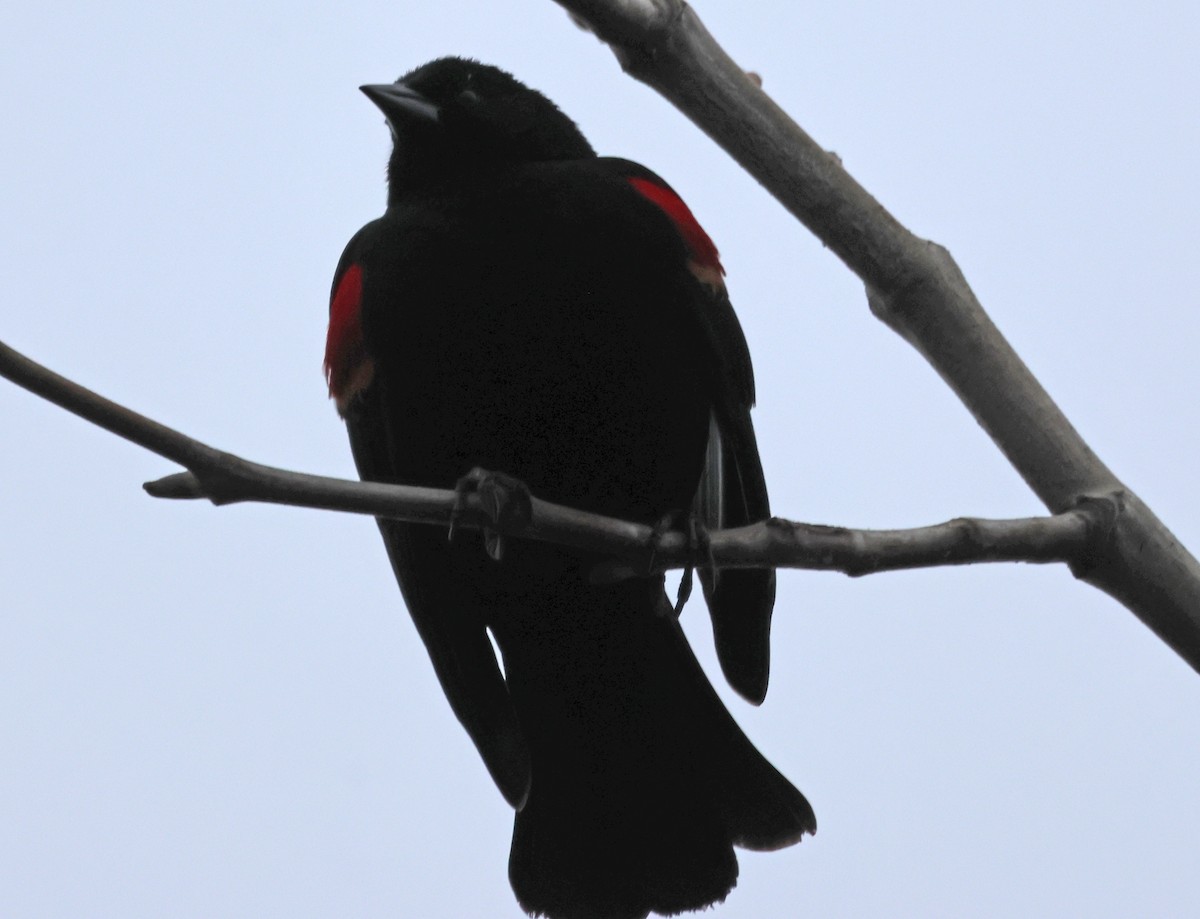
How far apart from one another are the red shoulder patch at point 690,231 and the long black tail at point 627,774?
0.70 meters

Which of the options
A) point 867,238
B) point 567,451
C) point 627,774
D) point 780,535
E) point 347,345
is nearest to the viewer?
point 780,535

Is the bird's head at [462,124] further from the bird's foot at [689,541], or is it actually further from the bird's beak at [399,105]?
the bird's foot at [689,541]

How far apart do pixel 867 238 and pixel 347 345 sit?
1214 mm

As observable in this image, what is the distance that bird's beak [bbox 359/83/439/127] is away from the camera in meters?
3.33

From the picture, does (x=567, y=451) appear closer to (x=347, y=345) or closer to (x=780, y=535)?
(x=347, y=345)

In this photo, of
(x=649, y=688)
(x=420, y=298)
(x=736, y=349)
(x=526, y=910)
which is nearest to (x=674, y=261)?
(x=736, y=349)

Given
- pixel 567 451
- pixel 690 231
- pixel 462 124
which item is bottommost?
pixel 567 451

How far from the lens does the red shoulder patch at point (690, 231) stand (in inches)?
123

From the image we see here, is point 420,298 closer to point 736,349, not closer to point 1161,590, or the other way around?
point 736,349

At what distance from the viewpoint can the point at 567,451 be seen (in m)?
2.91

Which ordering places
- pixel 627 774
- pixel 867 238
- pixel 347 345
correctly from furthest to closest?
pixel 627 774 < pixel 347 345 < pixel 867 238

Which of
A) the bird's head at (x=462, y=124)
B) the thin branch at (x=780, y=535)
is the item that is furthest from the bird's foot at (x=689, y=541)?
the bird's head at (x=462, y=124)

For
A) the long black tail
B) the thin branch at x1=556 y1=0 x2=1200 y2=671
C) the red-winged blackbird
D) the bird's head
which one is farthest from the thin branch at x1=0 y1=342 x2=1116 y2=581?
the bird's head

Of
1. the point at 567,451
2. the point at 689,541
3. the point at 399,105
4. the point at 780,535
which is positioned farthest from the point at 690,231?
the point at 780,535
